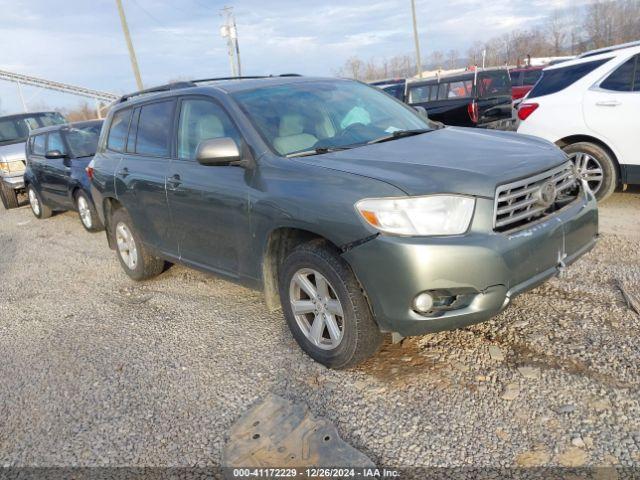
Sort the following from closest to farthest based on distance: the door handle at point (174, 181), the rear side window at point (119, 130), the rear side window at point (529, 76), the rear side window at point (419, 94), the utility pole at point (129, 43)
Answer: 1. the door handle at point (174, 181)
2. the rear side window at point (119, 130)
3. the rear side window at point (419, 94)
4. the rear side window at point (529, 76)
5. the utility pole at point (129, 43)

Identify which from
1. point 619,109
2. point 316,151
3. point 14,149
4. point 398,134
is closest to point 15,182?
point 14,149

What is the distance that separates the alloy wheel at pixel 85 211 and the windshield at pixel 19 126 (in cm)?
576

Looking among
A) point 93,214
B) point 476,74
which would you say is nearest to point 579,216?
point 93,214

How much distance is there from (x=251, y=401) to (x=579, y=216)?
2.26m

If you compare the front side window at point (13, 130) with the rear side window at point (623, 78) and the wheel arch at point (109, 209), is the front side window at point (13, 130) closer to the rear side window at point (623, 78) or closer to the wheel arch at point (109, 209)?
the wheel arch at point (109, 209)

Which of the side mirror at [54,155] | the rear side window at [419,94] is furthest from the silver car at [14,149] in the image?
the rear side window at [419,94]

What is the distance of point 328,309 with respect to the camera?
3113mm

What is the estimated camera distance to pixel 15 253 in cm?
748

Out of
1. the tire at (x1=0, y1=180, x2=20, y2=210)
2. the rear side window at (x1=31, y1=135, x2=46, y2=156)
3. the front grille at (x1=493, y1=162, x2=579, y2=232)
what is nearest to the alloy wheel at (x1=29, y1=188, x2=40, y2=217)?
the rear side window at (x1=31, y1=135, x2=46, y2=156)

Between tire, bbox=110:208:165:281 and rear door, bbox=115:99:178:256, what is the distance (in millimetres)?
209

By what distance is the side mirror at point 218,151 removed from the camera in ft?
10.9

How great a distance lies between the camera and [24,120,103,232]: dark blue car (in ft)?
26.3

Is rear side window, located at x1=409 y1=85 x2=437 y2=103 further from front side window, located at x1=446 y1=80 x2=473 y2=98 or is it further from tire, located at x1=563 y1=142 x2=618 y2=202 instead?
tire, located at x1=563 y1=142 x2=618 y2=202

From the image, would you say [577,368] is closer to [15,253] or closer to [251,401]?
[251,401]
